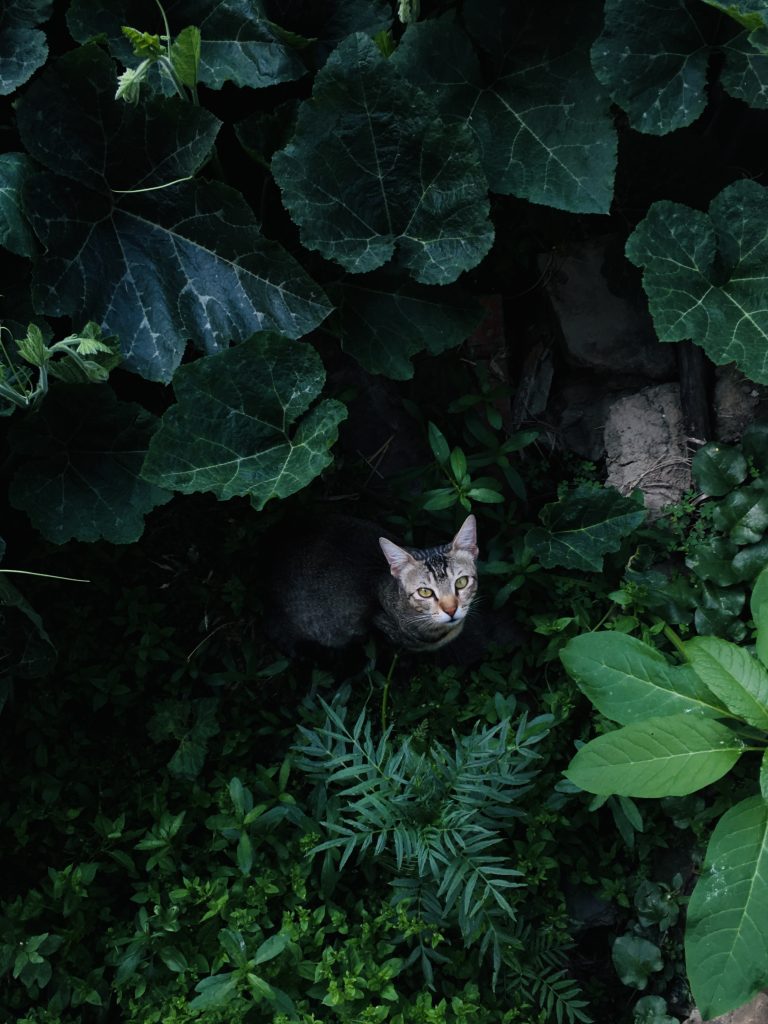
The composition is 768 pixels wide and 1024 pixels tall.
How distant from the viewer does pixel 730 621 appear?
2.79 meters

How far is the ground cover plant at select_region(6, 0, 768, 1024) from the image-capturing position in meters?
2.43

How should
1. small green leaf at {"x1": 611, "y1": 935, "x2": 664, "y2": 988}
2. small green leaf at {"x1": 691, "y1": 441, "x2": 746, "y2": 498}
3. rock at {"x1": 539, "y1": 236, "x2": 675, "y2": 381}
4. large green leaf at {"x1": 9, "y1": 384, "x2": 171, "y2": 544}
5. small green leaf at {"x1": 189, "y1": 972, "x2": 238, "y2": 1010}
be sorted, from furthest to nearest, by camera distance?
rock at {"x1": 539, "y1": 236, "x2": 675, "y2": 381}
small green leaf at {"x1": 691, "y1": 441, "x2": 746, "y2": 498}
small green leaf at {"x1": 611, "y1": 935, "x2": 664, "y2": 988}
large green leaf at {"x1": 9, "y1": 384, "x2": 171, "y2": 544}
small green leaf at {"x1": 189, "y1": 972, "x2": 238, "y2": 1010}

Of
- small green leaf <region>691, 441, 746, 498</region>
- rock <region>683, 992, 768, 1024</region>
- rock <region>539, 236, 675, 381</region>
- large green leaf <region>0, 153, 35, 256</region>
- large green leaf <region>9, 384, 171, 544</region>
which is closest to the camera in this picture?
large green leaf <region>0, 153, 35, 256</region>

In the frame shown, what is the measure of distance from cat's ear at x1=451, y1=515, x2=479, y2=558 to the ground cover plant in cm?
21

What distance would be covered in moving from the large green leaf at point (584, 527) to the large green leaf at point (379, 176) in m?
0.76

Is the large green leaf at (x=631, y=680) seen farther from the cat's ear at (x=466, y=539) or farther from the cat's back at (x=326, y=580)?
the cat's back at (x=326, y=580)

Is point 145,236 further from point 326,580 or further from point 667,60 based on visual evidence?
point 667,60

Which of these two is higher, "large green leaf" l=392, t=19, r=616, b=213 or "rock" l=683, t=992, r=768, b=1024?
"large green leaf" l=392, t=19, r=616, b=213

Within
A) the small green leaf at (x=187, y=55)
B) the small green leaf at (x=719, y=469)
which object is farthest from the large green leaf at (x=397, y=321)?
the small green leaf at (x=719, y=469)

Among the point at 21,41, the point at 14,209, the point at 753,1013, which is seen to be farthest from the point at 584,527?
the point at 21,41

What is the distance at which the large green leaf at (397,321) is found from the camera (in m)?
2.68

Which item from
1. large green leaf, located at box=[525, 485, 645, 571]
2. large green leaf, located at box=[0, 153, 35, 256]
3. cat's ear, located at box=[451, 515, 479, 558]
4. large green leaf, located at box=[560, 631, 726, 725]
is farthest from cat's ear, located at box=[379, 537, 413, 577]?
large green leaf, located at box=[0, 153, 35, 256]

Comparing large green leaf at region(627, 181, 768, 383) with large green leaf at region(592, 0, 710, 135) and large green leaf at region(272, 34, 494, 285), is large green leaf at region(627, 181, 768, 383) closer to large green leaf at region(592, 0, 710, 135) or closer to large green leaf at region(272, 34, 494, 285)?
large green leaf at region(592, 0, 710, 135)

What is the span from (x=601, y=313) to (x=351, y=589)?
3.74 ft
